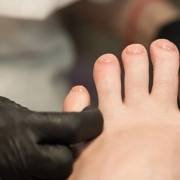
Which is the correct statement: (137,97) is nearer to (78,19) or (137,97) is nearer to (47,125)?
(47,125)

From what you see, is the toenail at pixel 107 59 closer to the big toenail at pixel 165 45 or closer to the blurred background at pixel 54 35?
the big toenail at pixel 165 45

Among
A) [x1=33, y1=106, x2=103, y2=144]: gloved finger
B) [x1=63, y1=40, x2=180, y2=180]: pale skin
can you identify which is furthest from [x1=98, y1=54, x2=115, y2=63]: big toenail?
[x1=33, y1=106, x2=103, y2=144]: gloved finger

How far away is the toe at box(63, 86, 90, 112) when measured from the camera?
2.12 feet

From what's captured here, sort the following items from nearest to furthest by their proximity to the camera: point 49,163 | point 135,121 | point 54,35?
point 49,163 → point 135,121 → point 54,35

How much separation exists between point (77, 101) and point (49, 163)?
0.14 metres

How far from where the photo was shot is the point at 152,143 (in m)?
0.58

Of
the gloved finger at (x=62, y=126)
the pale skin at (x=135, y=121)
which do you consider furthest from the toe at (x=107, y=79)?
the gloved finger at (x=62, y=126)

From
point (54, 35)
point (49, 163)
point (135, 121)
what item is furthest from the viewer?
point (54, 35)

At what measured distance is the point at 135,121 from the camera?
64 cm

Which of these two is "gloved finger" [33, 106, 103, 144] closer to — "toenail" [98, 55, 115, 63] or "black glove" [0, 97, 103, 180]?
"black glove" [0, 97, 103, 180]

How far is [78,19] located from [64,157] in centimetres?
53

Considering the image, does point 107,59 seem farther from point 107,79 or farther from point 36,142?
point 36,142

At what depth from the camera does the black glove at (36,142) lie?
0.54m

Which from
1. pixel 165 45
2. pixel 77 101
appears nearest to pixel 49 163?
pixel 77 101
